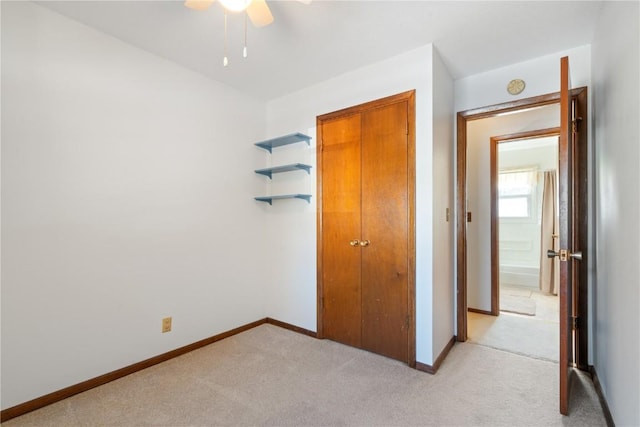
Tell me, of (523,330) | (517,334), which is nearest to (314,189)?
(517,334)

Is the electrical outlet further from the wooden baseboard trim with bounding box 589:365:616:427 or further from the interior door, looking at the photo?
the wooden baseboard trim with bounding box 589:365:616:427

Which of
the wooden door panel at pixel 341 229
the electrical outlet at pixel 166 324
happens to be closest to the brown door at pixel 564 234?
the wooden door panel at pixel 341 229

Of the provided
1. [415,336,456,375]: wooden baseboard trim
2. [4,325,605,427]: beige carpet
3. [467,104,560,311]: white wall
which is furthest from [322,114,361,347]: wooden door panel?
[467,104,560,311]: white wall

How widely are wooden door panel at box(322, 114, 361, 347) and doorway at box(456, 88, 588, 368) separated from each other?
958 mm

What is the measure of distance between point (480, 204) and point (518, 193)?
2311 millimetres

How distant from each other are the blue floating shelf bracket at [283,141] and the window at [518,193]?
3933 millimetres

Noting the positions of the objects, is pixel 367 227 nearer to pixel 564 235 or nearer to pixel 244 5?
pixel 564 235

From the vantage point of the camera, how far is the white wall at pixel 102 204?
1.74 meters

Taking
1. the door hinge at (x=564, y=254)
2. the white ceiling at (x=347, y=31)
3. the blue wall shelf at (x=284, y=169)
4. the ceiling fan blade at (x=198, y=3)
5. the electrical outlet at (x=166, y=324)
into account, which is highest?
the white ceiling at (x=347, y=31)

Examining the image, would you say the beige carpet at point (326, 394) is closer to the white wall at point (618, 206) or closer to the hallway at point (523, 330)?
the hallway at point (523, 330)

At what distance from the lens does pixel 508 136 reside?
3471 mm

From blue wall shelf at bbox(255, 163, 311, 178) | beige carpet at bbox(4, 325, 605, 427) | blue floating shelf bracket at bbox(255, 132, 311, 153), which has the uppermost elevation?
blue floating shelf bracket at bbox(255, 132, 311, 153)

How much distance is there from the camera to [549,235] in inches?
187

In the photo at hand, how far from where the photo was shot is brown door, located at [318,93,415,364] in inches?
92.3
